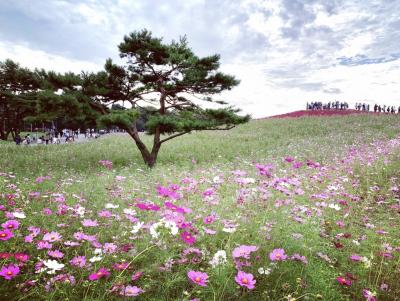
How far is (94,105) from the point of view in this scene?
12.1 meters

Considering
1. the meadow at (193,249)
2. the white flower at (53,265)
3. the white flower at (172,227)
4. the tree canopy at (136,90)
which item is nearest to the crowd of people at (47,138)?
the tree canopy at (136,90)

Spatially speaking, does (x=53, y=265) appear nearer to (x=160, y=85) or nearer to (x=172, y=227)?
(x=172, y=227)

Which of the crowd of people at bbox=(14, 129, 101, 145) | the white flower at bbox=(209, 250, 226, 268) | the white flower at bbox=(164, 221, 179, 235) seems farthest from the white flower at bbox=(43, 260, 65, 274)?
the crowd of people at bbox=(14, 129, 101, 145)

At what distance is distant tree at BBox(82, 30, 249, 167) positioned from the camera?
1159cm

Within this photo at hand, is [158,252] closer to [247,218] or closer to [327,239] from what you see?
[247,218]

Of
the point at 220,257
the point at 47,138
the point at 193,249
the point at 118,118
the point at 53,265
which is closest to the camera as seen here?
the point at 53,265

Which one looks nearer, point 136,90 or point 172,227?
→ point 172,227

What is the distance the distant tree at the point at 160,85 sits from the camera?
11594 millimetres

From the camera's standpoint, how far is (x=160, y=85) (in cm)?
1292

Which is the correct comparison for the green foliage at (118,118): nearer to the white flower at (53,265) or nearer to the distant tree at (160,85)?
the distant tree at (160,85)

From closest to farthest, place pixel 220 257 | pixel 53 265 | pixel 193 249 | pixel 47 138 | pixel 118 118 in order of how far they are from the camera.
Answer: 1. pixel 53 265
2. pixel 220 257
3. pixel 193 249
4. pixel 118 118
5. pixel 47 138

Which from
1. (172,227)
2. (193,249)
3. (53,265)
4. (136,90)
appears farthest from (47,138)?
(172,227)

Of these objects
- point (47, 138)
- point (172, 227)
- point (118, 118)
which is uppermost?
point (118, 118)

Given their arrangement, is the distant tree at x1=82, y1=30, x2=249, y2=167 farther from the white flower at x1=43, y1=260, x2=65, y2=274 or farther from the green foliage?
the white flower at x1=43, y1=260, x2=65, y2=274
